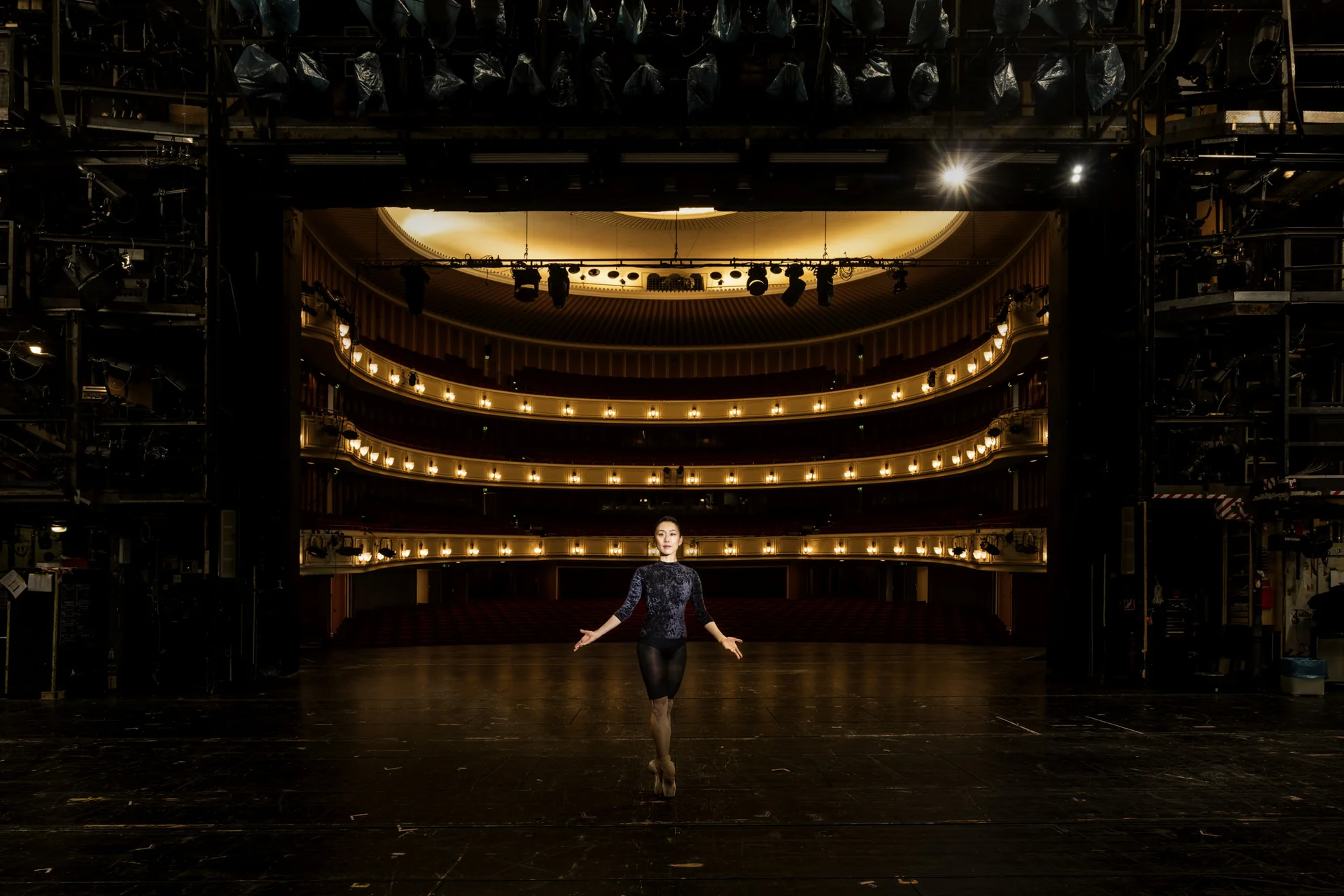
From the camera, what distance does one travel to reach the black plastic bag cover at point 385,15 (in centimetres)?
1063

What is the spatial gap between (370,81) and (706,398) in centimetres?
2515

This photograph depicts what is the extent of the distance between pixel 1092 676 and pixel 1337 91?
864 centimetres

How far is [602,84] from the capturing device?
11312 millimetres

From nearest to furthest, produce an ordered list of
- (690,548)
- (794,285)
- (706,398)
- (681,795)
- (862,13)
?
(681,795) → (862,13) → (794,285) → (690,548) → (706,398)

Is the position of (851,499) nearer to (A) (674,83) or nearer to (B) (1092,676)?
(B) (1092,676)

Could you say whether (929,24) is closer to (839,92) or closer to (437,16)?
(839,92)

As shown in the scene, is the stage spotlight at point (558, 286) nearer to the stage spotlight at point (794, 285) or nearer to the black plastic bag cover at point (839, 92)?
the stage spotlight at point (794, 285)

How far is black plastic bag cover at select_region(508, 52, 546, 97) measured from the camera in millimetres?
11055

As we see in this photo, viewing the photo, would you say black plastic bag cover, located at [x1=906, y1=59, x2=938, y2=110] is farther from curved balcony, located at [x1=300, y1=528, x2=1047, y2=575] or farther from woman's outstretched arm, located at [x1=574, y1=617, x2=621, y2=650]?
curved balcony, located at [x1=300, y1=528, x2=1047, y2=575]

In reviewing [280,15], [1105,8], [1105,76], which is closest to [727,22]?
[1105,8]

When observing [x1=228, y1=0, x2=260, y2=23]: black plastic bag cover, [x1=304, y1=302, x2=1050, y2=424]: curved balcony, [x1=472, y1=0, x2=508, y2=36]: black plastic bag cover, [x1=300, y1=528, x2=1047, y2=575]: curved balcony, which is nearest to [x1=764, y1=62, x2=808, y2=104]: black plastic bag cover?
[x1=472, y1=0, x2=508, y2=36]: black plastic bag cover

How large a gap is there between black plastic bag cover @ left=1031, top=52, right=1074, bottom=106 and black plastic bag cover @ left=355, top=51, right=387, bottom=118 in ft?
26.8

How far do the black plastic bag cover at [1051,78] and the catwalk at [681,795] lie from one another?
756cm

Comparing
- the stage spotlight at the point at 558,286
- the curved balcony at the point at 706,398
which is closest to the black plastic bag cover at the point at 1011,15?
the curved balcony at the point at 706,398
